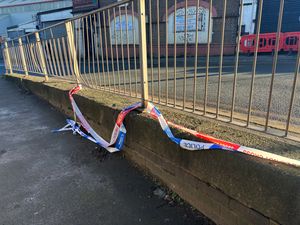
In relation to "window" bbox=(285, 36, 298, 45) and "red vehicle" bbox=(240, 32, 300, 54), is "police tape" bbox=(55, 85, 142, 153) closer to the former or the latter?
"red vehicle" bbox=(240, 32, 300, 54)

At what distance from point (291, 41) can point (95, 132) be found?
12891mm

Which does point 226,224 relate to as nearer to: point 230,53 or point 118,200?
point 118,200

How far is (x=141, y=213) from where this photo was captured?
2266 millimetres

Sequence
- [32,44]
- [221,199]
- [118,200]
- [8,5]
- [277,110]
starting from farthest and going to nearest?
[8,5], [32,44], [277,110], [118,200], [221,199]

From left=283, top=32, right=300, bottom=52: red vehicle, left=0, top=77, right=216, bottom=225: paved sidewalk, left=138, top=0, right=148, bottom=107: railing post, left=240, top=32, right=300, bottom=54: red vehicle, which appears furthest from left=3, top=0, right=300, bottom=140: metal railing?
left=240, top=32, right=300, bottom=54: red vehicle

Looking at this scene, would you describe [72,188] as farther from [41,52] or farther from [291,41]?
[291,41]

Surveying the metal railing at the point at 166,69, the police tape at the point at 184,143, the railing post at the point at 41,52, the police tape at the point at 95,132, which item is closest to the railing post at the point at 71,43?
the metal railing at the point at 166,69

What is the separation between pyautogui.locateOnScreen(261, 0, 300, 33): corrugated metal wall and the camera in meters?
14.4

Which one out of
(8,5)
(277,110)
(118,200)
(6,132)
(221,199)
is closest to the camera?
(221,199)

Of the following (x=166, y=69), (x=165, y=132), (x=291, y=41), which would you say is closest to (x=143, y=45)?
(x=166, y=69)

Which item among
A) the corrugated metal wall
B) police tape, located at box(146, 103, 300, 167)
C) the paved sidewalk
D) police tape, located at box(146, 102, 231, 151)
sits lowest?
the paved sidewalk

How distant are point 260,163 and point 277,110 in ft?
7.31

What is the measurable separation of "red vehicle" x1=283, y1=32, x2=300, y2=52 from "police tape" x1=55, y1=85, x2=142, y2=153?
39.5 feet

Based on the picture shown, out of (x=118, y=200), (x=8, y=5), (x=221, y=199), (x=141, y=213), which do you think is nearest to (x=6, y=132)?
(x=118, y=200)
